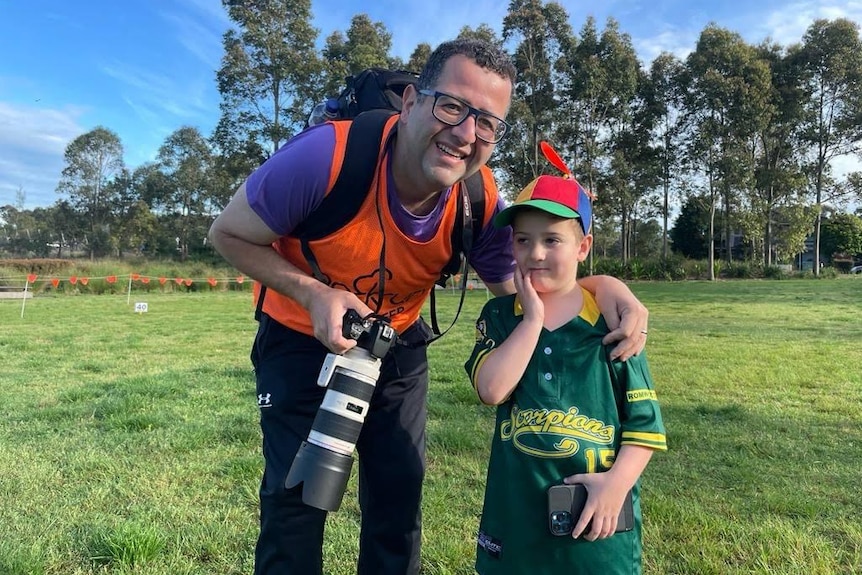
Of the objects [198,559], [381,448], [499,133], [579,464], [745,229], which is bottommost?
[198,559]

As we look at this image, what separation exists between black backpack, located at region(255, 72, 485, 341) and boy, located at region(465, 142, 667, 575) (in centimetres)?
44

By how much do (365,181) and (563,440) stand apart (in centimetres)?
111

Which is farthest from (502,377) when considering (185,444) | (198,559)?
(185,444)

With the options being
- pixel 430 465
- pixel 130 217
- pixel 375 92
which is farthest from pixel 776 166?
pixel 130 217

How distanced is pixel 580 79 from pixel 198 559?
107 ft

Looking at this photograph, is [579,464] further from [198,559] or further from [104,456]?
[104,456]

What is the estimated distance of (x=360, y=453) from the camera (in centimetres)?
251

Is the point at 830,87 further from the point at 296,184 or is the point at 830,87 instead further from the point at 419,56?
the point at 296,184

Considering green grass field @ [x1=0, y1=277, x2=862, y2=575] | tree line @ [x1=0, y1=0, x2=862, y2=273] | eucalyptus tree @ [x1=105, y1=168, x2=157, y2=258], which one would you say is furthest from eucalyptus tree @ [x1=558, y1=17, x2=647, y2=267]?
eucalyptus tree @ [x1=105, y1=168, x2=157, y2=258]

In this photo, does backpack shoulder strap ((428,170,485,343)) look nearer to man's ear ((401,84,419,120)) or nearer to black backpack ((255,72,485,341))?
black backpack ((255,72,485,341))

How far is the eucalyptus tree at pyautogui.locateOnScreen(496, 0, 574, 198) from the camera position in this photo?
104 ft

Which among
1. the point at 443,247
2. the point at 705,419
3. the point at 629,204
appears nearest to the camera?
the point at 443,247

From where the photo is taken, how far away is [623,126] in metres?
34.5

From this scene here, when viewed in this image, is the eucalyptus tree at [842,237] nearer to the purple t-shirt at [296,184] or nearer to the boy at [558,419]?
the boy at [558,419]
